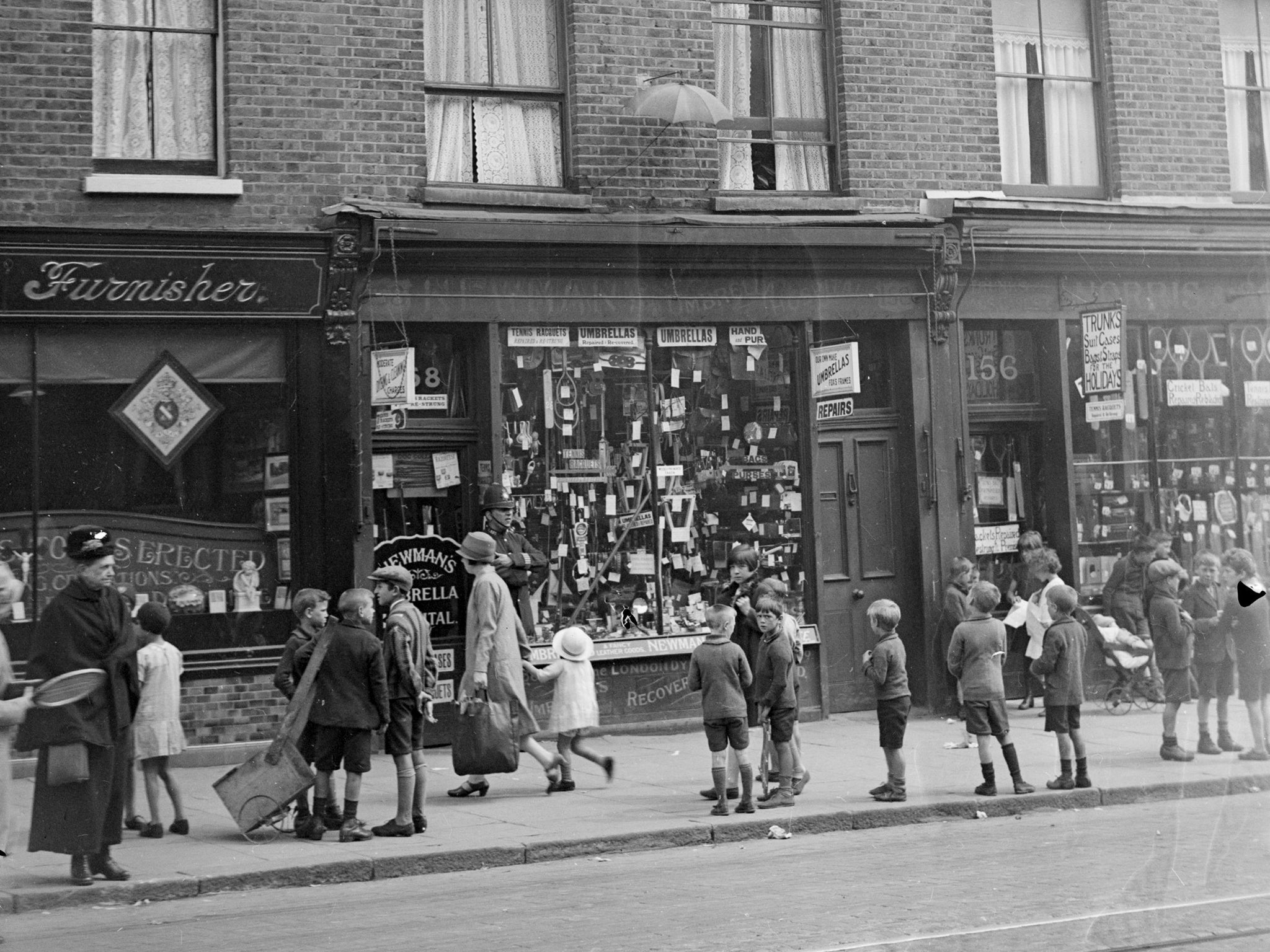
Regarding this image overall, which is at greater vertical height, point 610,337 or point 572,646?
point 610,337

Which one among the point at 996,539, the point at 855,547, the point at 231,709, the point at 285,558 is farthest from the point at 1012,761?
the point at 231,709

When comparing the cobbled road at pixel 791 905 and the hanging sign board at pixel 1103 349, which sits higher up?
the hanging sign board at pixel 1103 349

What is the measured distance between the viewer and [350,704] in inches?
385

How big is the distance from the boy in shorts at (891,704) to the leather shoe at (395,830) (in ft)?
10.9

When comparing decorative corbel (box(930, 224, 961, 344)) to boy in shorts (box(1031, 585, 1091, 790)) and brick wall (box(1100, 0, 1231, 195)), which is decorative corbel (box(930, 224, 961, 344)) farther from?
boy in shorts (box(1031, 585, 1091, 790))

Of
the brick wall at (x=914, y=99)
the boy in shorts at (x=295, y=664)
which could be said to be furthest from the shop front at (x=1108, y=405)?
the boy in shorts at (x=295, y=664)

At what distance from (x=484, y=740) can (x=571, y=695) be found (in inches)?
36.2

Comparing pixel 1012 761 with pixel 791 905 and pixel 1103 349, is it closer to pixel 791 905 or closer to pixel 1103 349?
pixel 791 905

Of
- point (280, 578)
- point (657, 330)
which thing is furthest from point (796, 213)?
point (280, 578)

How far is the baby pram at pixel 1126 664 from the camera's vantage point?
1527 cm

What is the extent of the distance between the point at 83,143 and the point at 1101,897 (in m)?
9.60

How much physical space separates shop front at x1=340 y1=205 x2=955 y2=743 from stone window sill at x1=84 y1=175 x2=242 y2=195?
1.35 metres

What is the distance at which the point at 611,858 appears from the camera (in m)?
9.73

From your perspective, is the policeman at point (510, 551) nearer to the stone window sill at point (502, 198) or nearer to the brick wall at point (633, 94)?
the stone window sill at point (502, 198)
